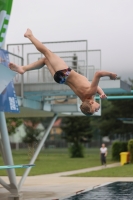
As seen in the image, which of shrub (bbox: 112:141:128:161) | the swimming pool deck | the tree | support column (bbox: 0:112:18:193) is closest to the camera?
support column (bbox: 0:112:18:193)

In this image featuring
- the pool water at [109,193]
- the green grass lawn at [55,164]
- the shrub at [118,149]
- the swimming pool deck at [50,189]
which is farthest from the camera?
the shrub at [118,149]

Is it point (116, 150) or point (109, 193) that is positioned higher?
point (109, 193)

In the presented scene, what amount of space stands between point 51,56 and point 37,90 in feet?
26.8

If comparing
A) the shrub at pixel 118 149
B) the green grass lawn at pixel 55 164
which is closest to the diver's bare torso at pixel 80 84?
the green grass lawn at pixel 55 164

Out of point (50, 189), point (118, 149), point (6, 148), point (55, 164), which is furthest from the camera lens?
point (118, 149)

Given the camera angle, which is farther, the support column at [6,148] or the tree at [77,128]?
the tree at [77,128]

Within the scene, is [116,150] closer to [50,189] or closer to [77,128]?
[77,128]

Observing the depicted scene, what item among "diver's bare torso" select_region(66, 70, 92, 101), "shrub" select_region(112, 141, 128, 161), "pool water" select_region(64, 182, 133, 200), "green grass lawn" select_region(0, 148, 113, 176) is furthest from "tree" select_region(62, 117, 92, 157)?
"diver's bare torso" select_region(66, 70, 92, 101)

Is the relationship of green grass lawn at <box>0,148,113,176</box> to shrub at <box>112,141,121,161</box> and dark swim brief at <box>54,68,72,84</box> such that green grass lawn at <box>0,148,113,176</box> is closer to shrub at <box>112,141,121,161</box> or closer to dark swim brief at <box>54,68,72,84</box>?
shrub at <box>112,141,121,161</box>

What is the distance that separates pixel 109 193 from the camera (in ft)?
54.6

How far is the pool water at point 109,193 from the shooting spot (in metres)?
15.2

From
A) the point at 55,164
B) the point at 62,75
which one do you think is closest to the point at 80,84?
the point at 62,75

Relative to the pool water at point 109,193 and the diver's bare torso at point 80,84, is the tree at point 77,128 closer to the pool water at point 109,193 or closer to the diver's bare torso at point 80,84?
the pool water at point 109,193

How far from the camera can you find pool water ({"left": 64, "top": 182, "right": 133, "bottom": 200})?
49.8ft
